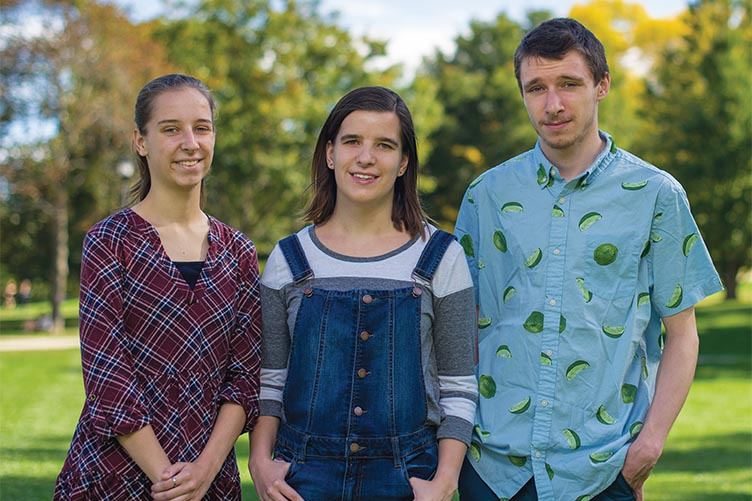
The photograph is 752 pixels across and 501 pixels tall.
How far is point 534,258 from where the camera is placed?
9.82 ft

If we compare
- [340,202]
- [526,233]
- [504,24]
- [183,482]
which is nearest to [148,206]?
[340,202]

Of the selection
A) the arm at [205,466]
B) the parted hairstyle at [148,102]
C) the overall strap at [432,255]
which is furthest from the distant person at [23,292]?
the overall strap at [432,255]

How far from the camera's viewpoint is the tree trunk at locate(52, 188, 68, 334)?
26500mm

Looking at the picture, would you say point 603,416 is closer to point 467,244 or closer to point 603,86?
point 467,244

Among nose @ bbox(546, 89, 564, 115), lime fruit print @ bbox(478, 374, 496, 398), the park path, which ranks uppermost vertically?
nose @ bbox(546, 89, 564, 115)

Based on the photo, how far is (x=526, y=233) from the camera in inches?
119

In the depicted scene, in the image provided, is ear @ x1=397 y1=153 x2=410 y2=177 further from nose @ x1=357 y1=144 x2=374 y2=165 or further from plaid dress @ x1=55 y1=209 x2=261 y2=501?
plaid dress @ x1=55 y1=209 x2=261 y2=501

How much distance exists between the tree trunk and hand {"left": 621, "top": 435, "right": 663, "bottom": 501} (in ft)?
83.1

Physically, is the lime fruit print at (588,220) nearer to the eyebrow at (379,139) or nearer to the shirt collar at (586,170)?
the shirt collar at (586,170)

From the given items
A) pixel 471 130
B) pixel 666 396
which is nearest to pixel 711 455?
pixel 666 396

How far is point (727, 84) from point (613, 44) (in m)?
23.6

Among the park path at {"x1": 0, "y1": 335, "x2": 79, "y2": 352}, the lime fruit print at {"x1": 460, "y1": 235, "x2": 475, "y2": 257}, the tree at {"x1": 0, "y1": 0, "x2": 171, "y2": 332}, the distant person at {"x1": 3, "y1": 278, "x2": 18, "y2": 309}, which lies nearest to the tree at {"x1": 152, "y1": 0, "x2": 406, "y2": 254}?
the tree at {"x1": 0, "y1": 0, "x2": 171, "y2": 332}

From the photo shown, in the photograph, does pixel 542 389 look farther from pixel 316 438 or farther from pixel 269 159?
pixel 269 159

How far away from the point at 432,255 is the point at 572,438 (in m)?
0.72
